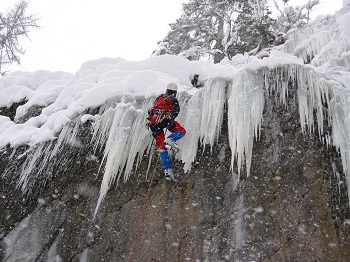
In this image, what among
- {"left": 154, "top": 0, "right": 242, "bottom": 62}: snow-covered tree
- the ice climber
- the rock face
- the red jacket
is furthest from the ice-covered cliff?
{"left": 154, "top": 0, "right": 242, "bottom": 62}: snow-covered tree

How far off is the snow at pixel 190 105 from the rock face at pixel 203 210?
0.17 meters

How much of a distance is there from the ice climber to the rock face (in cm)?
31

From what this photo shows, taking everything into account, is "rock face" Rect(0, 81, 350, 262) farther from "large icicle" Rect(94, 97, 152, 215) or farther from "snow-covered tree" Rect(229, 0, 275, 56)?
"snow-covered tree" Rect(229, 0, 275, 56)

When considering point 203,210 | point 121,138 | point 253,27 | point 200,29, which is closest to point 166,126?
point 121,138

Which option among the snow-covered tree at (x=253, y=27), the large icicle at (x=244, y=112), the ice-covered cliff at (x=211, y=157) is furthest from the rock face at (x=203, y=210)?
the snow-covered tree at (x=253, y=27)

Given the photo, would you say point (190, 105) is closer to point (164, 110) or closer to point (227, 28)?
point (164, 110)

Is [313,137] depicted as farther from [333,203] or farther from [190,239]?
[190,239]

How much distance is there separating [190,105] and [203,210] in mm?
1573

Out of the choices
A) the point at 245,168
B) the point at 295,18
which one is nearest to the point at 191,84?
the point at 245,168

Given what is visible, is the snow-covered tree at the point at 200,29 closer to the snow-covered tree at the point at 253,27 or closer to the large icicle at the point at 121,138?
the snow-covered tree at the point at 253,27

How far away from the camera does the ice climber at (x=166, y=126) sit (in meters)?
4.27

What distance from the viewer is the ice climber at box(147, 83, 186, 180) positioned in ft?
14.0

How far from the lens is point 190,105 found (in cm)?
487

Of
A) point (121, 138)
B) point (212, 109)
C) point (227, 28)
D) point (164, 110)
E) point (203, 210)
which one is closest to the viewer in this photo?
point (203, 210)
